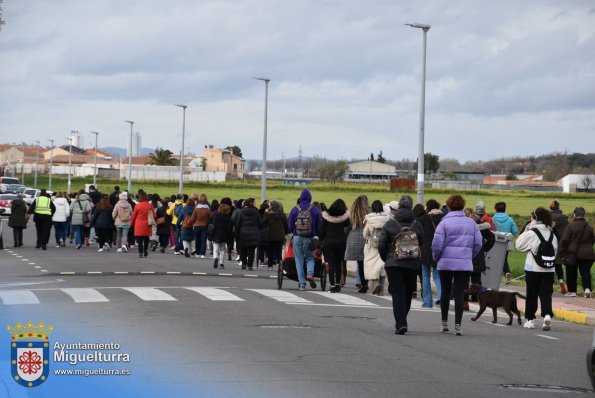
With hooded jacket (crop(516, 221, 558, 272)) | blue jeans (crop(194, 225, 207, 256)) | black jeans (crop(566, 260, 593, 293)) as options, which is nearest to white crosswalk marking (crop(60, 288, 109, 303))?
hooded jacket (crop(516, 221, 558, 272))

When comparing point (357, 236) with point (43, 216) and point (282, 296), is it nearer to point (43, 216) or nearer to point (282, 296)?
point (282, 296)

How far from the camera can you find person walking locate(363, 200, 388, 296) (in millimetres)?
21969

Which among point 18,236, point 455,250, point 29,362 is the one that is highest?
point 455,250

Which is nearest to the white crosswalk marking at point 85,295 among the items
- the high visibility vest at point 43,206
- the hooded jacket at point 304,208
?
the hooded jacket at point 304,208

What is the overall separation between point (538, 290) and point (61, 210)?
23.2m

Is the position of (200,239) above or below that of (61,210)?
below

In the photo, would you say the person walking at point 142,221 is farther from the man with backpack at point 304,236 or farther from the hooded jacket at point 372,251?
the hooded jacket at point 372,251

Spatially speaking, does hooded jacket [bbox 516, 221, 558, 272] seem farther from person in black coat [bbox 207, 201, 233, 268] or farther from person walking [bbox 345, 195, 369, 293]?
person in black coat [bbox 207, 201, 233, 268]

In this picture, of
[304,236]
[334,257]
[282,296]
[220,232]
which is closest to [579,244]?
[334,257]

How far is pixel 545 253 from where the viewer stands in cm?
1767

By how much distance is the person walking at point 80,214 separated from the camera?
37.6 meters

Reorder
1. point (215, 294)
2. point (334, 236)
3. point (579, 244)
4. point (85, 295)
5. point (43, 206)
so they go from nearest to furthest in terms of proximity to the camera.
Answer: point (85, 295) < point (215, 294) < point (334, 236) < point (579, 244) < point (43, 206)

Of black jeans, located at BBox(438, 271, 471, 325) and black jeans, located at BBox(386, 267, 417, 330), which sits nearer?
black jeans, located at BBox(386, 267, 417, 330)

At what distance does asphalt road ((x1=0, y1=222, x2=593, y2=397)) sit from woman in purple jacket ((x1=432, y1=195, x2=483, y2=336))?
2.02 ft
